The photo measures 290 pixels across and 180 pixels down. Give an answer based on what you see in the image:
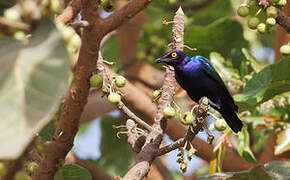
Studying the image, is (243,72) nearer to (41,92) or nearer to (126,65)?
(126,65)

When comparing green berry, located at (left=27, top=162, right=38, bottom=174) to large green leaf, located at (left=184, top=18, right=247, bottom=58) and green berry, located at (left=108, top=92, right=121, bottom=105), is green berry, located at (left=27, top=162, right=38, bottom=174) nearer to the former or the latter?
green berry, located at (left=108, top=92, right=121, bottom=105)

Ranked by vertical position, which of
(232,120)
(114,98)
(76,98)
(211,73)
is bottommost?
(232,120)

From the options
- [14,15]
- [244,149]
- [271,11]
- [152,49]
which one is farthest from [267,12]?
[152,49]

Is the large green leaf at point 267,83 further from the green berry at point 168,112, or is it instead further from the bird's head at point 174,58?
the green berry at point 168,112

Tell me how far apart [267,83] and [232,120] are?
282 millimetres

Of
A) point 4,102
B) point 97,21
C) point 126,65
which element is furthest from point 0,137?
point 126,65

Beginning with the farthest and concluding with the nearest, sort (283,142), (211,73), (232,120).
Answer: (283,142), (211,73), (232,120)

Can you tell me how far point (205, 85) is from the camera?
2.73m

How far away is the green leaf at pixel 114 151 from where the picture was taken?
4.40 metres

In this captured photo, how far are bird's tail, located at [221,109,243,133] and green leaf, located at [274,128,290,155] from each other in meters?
0.35

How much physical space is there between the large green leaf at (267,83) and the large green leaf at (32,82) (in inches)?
58.6

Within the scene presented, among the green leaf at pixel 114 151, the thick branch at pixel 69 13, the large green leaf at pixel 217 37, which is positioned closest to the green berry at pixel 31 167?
the thick branch at pixel 69 13

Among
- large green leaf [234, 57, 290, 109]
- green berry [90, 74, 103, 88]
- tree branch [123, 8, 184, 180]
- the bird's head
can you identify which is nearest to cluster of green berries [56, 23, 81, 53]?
green berry [90, 74, 103, 88]

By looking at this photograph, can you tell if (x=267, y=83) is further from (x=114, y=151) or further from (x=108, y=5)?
(x=114, y=151)
